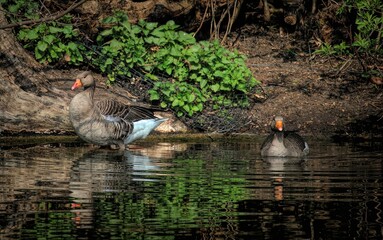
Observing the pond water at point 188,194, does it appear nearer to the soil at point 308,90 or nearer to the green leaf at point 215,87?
the soil at point 308,90

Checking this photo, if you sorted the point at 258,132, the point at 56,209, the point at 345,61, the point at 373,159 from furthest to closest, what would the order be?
the point at 345,61
the point at 258,132
the point at 373,159
the point at 56,209

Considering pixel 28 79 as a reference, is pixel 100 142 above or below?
below

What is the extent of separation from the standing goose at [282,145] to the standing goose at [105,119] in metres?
2.17

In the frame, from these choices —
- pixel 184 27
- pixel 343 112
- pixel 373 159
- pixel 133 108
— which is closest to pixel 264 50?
pixel 184 27

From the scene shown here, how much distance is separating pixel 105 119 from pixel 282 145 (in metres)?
2.91

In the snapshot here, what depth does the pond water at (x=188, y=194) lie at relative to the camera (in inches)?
308

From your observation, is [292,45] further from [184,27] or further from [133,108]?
[133,108]

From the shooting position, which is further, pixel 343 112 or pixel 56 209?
pixel 343 112

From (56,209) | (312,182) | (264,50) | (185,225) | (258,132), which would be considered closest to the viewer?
(185,225)

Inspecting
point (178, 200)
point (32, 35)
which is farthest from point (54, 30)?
point (178, 200)

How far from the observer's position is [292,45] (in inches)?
779

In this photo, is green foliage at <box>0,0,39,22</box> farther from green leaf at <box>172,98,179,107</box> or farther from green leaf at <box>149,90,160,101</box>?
green leaf at <box>172,98,179,107</box>

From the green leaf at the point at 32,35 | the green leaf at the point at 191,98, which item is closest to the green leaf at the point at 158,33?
the green leaf at the point at 191,98

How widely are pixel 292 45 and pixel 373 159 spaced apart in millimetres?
7578
